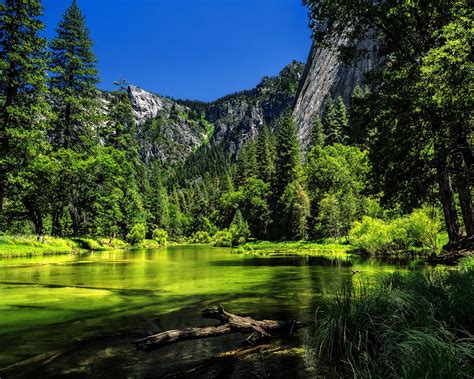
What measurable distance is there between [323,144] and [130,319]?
69109mm

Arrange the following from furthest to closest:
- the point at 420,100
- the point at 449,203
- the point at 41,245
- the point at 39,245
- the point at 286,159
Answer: the point at 286,159 → the point at 41,245 → the point at 39,245 → the point at 449,203 → the point at 420,100

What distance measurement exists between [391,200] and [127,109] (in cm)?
5034

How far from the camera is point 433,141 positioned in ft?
42.1

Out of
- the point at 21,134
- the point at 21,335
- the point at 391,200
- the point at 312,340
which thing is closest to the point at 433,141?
the point at 391,200

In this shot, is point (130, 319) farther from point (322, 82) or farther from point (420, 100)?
point (322, 82)

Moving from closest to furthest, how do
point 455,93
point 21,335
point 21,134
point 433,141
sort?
point 21,335
point 455,93
point 433,141
point 21,134

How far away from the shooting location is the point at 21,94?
30.8 m

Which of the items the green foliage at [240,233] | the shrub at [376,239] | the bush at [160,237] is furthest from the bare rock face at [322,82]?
the shrub at [376,239]

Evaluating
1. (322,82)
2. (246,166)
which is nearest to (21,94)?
(246,166)

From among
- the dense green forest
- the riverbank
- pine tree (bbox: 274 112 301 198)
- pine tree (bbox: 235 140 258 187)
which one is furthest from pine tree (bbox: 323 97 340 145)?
the riverbank

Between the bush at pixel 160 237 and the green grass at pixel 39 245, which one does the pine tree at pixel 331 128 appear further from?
the green grass at pixel 39 245

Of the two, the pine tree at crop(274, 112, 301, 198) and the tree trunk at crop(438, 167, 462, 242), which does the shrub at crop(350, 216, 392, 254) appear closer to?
the tree trunk at crop(438, 167, 462, 242)

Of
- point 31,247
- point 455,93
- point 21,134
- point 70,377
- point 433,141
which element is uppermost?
point 21,134

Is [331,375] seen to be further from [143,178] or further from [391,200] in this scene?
[143,178]
